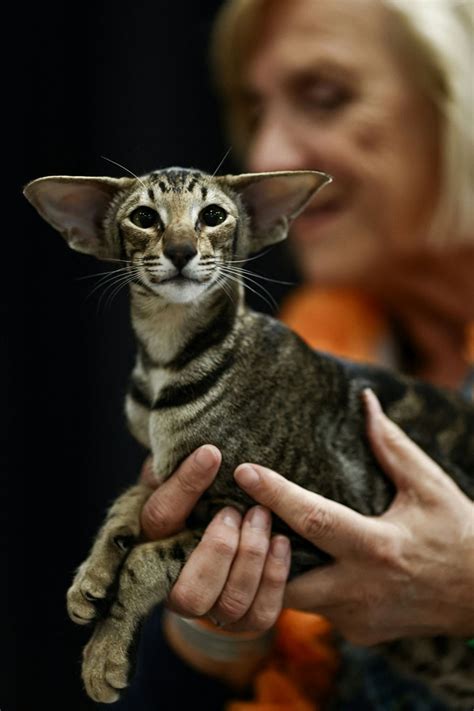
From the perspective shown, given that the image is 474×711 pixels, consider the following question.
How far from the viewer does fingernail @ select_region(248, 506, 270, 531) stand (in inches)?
31.5

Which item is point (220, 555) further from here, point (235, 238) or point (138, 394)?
point (235, 238)

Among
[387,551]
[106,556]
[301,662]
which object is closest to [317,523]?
[387,551]

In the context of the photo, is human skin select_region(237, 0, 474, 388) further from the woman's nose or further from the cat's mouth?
the cat's mouth

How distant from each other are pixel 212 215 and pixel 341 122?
0.43 metres

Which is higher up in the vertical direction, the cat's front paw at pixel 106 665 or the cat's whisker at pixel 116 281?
the cat's whisker at pixel 116 281

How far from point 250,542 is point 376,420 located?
0.24 meters

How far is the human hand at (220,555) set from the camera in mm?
781

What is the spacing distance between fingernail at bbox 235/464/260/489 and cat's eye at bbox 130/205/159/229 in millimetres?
264

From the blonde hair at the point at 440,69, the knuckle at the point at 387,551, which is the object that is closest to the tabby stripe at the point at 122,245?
the knuckle at the point at 387,551

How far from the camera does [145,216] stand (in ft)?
2.31

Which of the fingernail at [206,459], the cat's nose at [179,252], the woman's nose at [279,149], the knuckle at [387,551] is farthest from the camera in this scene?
the woman's nose at [279,149]

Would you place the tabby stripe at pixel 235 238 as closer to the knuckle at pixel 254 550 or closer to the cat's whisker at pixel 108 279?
the cat's whisker at pixel 108 279

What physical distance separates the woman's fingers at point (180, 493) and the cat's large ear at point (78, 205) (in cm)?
23

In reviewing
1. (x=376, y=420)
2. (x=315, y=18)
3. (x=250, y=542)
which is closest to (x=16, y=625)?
(x=250, y=542)
